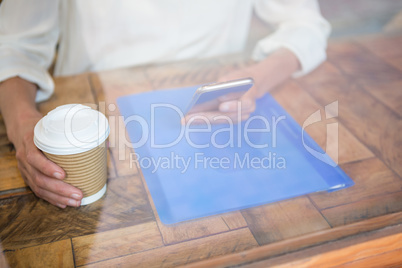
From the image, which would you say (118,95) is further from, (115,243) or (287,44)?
(287,44)

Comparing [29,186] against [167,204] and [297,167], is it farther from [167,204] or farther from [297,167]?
[297,167]

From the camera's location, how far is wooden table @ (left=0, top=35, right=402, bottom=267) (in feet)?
1.55

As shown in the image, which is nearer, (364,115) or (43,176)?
(43,176)

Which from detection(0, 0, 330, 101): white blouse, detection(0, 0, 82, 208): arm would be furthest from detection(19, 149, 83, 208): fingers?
detection(0, 0, 330, 101): white blouse

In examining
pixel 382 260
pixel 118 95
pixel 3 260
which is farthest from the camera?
pixel 118 95

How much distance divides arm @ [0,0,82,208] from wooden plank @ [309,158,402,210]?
1.14 ft

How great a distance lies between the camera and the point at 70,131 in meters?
0.46

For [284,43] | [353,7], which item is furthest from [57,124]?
[353,7]

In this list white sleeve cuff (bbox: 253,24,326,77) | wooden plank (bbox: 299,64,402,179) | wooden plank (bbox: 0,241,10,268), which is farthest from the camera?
white sleeve cuff (bbox: 253,24,326,77)

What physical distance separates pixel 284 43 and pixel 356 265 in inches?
22.3

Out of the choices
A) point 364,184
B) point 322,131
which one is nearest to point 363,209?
point 364,184

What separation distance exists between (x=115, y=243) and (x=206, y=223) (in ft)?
0.39

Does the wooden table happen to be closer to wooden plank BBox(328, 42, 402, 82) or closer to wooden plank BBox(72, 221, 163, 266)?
wooden plank BBox(72, 221, 163, 266)

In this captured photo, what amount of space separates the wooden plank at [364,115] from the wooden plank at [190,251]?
0.30m
